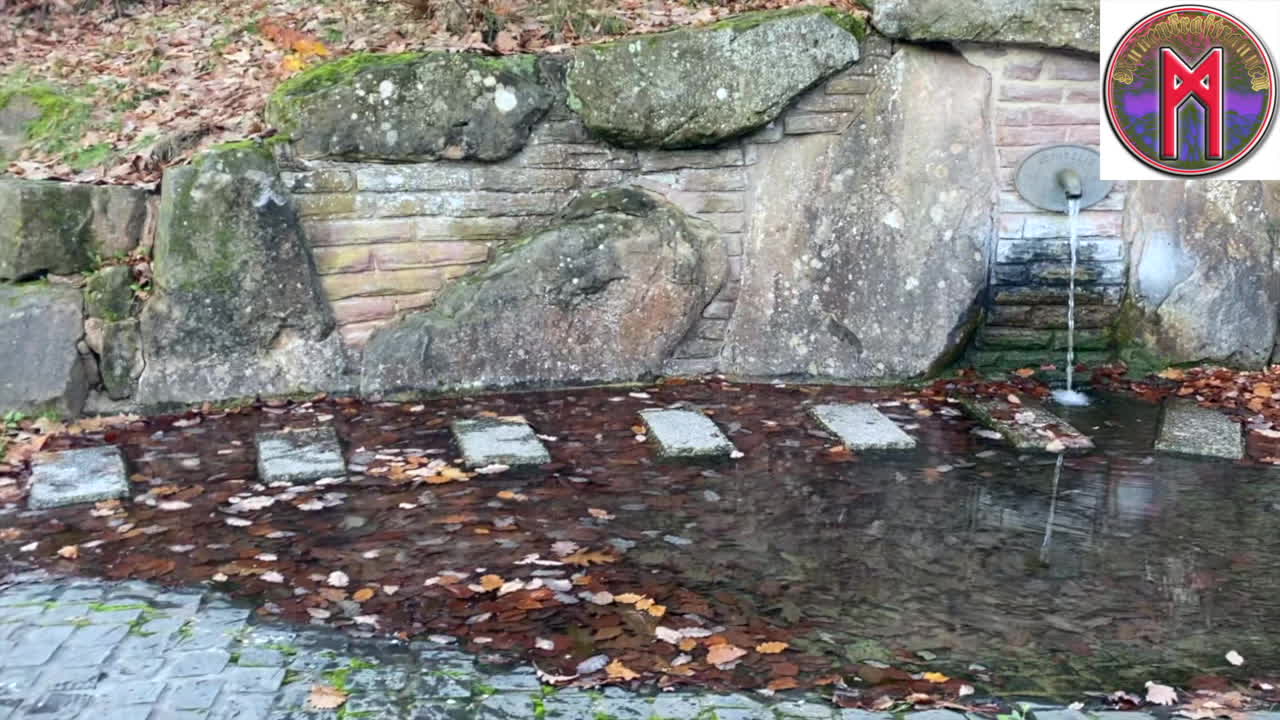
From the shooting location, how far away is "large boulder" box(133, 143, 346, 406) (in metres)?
6.36

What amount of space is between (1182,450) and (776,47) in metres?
3.02

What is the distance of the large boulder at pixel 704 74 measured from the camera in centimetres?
678

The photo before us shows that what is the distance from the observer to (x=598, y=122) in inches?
268

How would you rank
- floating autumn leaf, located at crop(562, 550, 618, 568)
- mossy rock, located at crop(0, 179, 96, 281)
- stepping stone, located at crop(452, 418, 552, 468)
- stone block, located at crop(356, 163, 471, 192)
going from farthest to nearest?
stone block, located at crop(356, 163, 471, 192), mossy rock, located at crop(0, 179, 96, 281), stepping stone, located at crop(452, 418, 552, 468), floating autumn leaf, located at crop(562, 550, 618, 568)

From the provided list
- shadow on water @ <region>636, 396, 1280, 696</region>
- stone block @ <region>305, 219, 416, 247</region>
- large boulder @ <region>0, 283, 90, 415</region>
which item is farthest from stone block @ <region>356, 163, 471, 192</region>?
shadow on water @ <region>636, 396, 1280, 696</region>

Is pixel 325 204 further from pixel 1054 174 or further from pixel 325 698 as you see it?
pixel 1054 174

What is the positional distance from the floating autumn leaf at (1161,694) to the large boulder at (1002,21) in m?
4.33

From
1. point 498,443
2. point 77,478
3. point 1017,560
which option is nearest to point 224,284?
point 77,478

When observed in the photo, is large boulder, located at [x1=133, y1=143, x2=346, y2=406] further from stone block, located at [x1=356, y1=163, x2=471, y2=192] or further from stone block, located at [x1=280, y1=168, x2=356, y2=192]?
stone block, located at [x1=356, y1=163, x2=471, y2=192]

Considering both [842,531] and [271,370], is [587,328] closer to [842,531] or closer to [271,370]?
[271,370]

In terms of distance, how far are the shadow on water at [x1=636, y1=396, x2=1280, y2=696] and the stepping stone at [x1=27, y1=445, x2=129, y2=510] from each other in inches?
96.7

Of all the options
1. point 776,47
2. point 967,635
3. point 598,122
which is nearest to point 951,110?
point 776,47

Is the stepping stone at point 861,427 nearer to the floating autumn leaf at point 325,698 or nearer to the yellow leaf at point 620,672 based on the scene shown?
the yellow leaf at point 620,672

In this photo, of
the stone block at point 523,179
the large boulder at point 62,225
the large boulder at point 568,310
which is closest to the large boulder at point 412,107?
the stone block at point 523,179
